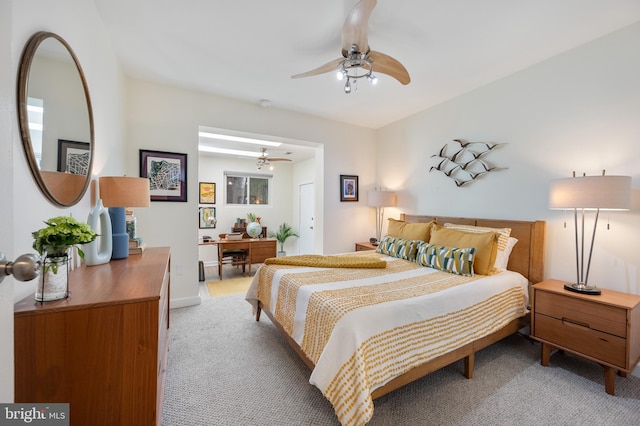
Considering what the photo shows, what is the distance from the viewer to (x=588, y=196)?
74.6 inches

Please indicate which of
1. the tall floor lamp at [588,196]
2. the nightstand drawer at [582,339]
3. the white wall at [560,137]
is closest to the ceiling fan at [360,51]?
the white wall at [560,137]

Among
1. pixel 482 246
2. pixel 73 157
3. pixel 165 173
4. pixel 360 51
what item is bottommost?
pixel 482 246

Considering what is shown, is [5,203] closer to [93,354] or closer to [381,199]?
[93,354]

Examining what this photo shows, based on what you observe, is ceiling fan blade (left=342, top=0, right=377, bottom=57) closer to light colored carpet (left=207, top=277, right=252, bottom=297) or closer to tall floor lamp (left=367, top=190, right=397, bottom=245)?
tall floor lamp (left=367, top=190, right=397, bottom=245)

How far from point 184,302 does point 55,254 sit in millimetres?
2480

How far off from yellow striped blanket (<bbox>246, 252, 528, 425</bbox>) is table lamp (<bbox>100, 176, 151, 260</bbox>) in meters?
1.19

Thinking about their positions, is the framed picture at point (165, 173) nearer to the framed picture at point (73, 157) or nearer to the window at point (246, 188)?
the framed picture at point (73, 157)

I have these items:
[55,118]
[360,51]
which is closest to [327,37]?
[360,51]

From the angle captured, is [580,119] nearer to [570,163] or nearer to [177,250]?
[570,163]

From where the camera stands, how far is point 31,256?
59 cm

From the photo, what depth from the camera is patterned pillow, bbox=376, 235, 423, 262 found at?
289cm

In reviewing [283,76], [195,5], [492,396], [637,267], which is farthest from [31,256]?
[637,267]

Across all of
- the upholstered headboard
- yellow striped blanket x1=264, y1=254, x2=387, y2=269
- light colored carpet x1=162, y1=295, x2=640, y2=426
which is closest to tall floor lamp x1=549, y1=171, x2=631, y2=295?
the upholstered headboard

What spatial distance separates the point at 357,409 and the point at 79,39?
2724 mm
